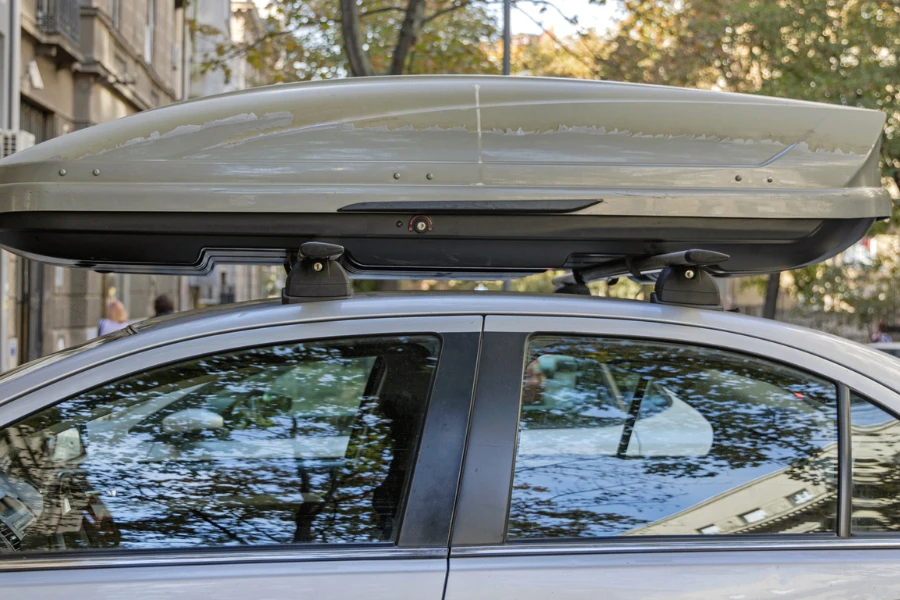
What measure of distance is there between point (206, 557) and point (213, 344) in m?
0.45

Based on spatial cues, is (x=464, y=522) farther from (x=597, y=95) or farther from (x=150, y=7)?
(x=150, y=7)

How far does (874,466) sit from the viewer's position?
219cm

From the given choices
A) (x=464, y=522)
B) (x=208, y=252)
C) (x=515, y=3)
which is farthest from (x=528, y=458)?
(x=515, y=3)

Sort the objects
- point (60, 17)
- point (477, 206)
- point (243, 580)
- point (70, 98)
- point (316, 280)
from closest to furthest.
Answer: point (243, 580) → point (316, 280) → point (477, 206) → point (60, 17) → point (70, 98)

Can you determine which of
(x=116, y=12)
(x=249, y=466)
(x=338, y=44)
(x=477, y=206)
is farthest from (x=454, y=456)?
(x=116, y=12)

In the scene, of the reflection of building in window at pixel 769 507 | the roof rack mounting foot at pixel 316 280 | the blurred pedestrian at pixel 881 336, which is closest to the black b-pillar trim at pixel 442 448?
the roof rack mounting foot at pixel 316 280

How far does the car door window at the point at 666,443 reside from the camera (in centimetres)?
213

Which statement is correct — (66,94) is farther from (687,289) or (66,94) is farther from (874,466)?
(874,466)

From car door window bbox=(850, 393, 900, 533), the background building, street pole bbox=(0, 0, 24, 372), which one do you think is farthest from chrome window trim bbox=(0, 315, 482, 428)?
street pole bbox=(0, 0, 24, 372)

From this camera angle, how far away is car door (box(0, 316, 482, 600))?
1958 mm

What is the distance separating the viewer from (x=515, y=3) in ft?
38.6

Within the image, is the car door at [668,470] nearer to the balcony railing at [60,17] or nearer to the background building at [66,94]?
the background building at [66,94]

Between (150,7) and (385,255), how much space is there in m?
21.3

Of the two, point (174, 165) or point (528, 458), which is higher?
point (174, 165)
